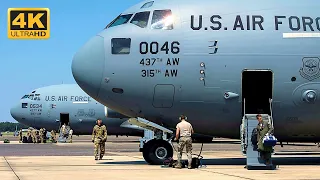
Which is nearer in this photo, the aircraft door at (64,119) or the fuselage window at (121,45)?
the fuselage window at (121,45)

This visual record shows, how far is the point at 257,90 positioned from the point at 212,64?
1995 mm

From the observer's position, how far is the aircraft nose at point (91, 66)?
→ 1810 cm

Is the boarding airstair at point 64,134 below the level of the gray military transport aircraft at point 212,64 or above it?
below

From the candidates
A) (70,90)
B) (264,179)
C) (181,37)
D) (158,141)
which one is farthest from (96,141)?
(70,90)

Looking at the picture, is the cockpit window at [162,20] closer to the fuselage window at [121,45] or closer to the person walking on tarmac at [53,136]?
the fuselage window at [121,45]

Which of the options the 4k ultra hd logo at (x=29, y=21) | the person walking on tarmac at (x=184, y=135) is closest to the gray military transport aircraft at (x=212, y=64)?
the person walking on tarmac at (x=184, y=135)

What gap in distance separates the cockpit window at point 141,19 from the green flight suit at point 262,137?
4723mm

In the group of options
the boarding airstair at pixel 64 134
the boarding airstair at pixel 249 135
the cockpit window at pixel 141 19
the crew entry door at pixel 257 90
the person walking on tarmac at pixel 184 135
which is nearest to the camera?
the person walking on tarmac at pixel 184 135

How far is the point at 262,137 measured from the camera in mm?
17406

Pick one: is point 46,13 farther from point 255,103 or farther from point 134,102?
point 255,103

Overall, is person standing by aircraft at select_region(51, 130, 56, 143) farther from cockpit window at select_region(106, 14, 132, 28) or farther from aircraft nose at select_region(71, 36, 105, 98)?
aircraft nose at select_region(71, 36, 105, 98)

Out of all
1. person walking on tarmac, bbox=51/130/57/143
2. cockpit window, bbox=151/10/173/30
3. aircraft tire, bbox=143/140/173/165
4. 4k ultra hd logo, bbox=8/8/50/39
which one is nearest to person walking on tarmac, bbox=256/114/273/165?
aircraft tire, bbox=143/140/173/165

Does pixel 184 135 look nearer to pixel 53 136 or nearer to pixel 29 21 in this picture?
pixel 29 21

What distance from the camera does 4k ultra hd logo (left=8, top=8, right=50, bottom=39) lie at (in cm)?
2048
